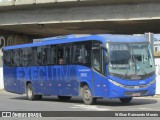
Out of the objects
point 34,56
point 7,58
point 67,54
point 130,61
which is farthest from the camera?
point 7,58

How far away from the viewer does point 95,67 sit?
1911 centimetres

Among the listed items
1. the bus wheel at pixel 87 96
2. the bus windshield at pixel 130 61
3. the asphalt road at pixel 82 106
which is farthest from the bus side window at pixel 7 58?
the bus windshield at pixel 130 61

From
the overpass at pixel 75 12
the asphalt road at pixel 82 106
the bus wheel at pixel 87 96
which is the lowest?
→ the asphalt road at pixel 82 106

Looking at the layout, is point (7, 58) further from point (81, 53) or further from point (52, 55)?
point (81, 53)

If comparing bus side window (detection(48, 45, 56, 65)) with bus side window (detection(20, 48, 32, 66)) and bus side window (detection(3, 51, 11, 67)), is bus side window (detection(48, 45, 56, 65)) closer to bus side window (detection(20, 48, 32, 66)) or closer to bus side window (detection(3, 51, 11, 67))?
bus side window (detection(20, 48, 32, 66))

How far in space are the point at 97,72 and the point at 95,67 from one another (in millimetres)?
249

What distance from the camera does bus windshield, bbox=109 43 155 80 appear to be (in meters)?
18.4

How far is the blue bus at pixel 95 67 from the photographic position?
18438 mm

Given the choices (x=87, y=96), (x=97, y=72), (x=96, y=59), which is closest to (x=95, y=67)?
(x=97, y=72)

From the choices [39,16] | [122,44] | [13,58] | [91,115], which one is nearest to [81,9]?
[39,16]

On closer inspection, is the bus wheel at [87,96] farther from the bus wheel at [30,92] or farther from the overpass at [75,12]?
the overpass at [75,12]

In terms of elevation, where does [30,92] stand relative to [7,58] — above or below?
below

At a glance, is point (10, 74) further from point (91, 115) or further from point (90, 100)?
point (91, 115)

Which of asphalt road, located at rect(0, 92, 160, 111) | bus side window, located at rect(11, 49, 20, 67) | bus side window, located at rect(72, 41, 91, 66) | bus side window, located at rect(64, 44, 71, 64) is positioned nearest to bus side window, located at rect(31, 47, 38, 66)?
bus side window, located at rect(11, 49, 20, 67)
